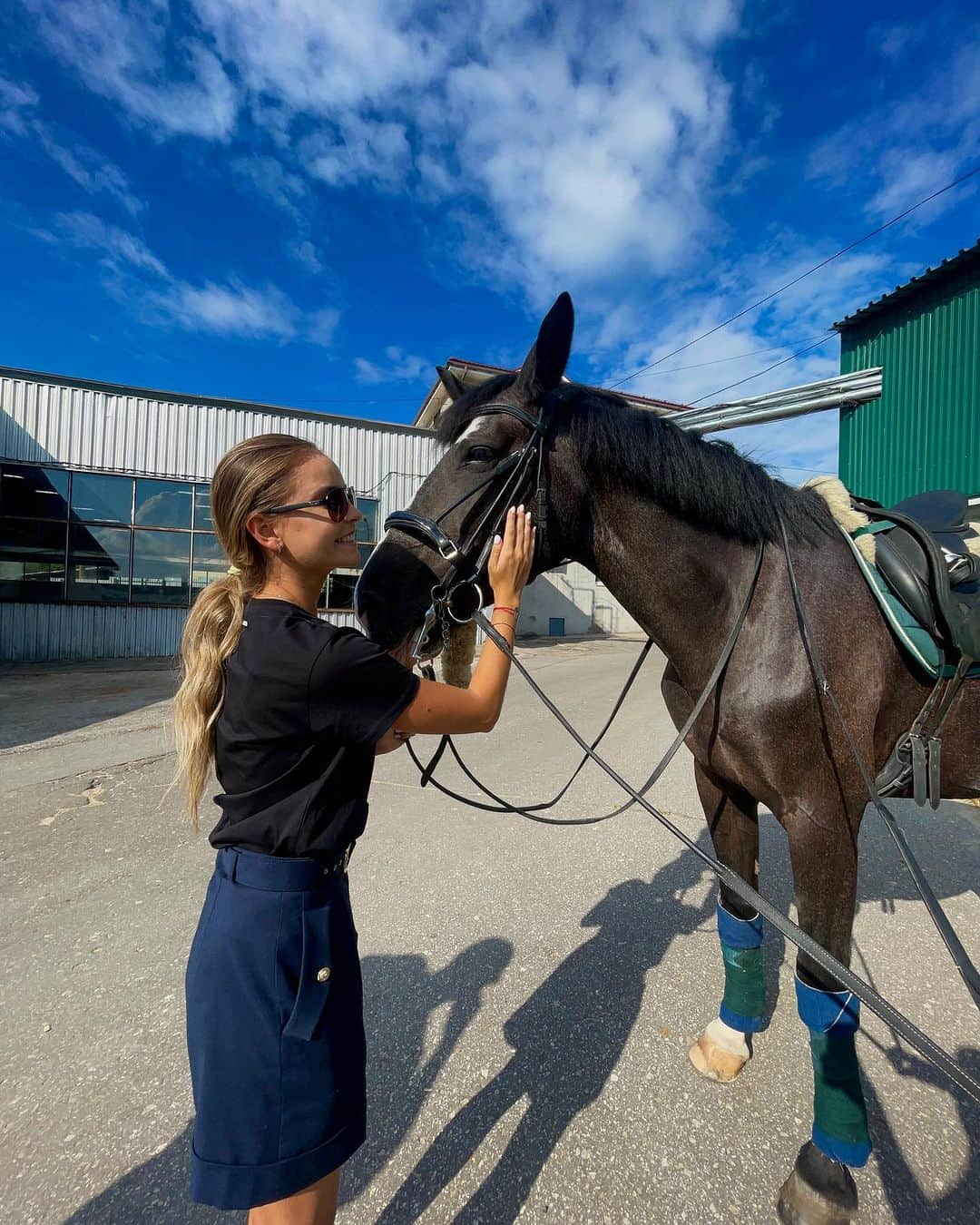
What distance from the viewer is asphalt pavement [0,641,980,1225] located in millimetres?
1645

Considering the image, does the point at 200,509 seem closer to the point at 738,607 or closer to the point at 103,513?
the point at 103,513

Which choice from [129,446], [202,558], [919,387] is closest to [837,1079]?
[919,387]

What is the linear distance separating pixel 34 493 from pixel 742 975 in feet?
50.7

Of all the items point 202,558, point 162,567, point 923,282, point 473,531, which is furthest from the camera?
point 202,558

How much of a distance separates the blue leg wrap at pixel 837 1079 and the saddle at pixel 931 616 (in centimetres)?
66

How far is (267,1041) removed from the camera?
0.99 metres

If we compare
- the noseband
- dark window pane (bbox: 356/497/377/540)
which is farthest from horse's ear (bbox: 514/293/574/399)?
dark window pane (bbox: 356/497/377/540)

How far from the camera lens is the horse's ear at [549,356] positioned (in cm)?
171

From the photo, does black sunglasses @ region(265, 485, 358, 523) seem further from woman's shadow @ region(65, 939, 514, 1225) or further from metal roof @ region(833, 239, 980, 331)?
metal roof @ region(833, 239, 980, 331)

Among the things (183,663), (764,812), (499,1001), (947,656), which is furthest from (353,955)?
(764,812)

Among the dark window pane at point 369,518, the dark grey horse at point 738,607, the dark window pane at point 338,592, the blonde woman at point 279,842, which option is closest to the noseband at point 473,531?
the dark grey horse at point 738,607

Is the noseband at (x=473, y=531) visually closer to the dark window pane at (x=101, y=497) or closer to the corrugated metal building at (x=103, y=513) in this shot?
the corrugated metal building at (x=103, y=513)

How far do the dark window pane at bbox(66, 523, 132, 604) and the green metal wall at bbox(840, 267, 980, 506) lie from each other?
15146mm

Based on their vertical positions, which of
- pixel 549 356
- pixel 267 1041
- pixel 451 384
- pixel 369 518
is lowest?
pixel 267 1041
